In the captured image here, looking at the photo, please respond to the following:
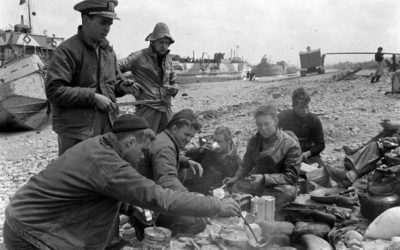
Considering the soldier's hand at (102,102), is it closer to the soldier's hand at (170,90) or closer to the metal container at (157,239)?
the metal container at (157,239)

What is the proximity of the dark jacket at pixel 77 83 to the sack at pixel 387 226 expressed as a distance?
8.12 ft

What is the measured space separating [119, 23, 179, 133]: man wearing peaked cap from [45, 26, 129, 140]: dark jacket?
145 centimetres

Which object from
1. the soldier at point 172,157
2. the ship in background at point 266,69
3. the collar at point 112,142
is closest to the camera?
the collar at point 112,142

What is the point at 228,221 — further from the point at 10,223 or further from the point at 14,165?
the point at 14,165

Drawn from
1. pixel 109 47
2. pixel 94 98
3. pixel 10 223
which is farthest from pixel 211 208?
pixel 109 47

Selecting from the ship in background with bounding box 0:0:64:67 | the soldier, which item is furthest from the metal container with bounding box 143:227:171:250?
the ship in background with bounding box 0:0:64:67

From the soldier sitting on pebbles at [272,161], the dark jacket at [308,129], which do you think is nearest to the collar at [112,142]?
the soldier sitting on pebbles at [272,161]

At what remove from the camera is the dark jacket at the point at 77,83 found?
3.33 meters

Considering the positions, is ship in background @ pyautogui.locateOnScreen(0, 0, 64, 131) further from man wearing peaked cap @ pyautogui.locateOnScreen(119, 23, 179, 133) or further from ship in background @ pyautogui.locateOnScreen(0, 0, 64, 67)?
man wearing peaked cap @ pyautogui.locateOnScreen(119, 23, 179, 133)

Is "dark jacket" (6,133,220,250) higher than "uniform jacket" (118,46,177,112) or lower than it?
lower

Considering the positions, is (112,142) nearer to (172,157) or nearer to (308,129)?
(172,157)

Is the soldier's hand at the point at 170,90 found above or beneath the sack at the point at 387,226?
above

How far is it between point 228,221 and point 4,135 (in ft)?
37.3

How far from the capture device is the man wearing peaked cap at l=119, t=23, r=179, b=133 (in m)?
5.16
